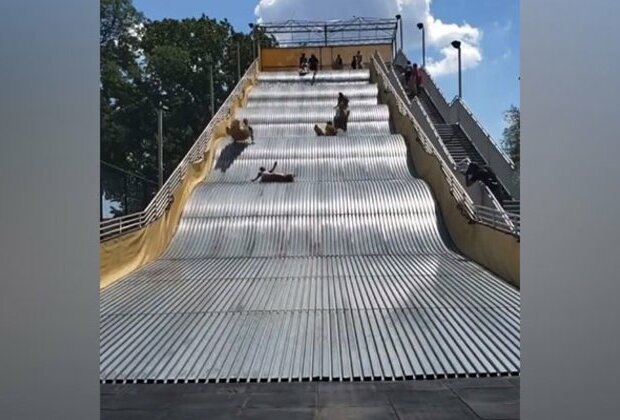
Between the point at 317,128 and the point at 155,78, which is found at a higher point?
the point at 155,78

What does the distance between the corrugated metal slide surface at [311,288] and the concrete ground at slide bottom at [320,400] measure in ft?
0.79

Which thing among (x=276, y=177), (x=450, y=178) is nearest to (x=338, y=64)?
(x=276, y=177)

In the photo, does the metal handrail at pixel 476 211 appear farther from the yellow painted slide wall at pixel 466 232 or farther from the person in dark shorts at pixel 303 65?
the person in dark shorts at pixel 303 65

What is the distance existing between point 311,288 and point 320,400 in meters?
4.27

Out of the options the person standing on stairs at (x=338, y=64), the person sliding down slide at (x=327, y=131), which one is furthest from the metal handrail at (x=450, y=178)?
the person standing on stairs at (x=338, y=64)

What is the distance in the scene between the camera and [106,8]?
26969mm

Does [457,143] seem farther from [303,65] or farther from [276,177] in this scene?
[303,65]

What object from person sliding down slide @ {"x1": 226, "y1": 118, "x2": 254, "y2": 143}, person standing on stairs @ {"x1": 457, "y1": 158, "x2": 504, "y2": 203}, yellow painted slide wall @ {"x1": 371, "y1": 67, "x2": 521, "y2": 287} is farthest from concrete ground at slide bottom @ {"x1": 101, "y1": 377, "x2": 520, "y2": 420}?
person sliding down slide @ {"x1": 226, "y1": 118, "x2": 254, "y2": 143}

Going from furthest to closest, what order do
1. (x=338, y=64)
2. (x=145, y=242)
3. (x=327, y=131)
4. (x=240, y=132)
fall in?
1. (x=338, y=64)
2. (x=327, y=131)
3. (x=240, y=132)
4. (x=145, y=242)

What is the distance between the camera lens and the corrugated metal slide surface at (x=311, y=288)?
5.80 metres

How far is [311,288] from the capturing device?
29.7 ft
